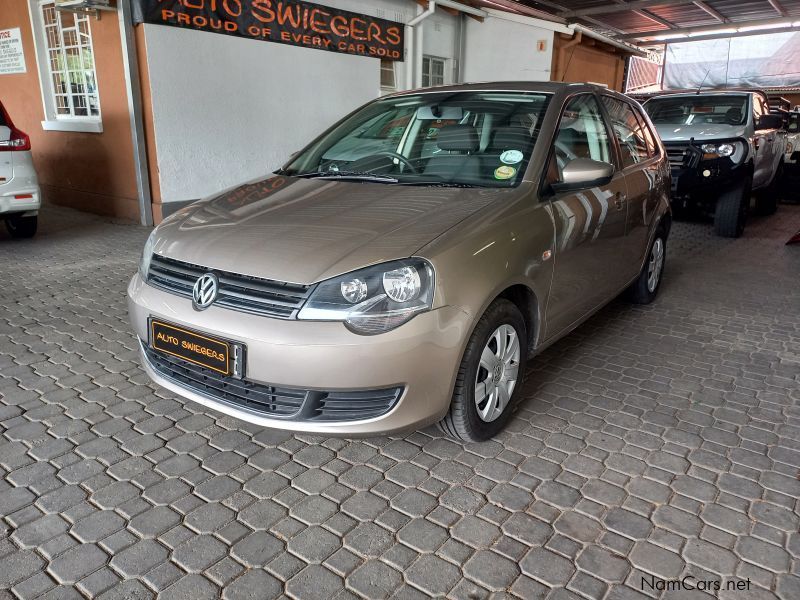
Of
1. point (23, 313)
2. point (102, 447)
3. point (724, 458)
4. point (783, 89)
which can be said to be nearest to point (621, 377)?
point (724, 458)

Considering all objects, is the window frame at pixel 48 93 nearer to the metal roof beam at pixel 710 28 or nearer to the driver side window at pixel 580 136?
the driver side window at pixel 580 136

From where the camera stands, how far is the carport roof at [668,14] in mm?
15969

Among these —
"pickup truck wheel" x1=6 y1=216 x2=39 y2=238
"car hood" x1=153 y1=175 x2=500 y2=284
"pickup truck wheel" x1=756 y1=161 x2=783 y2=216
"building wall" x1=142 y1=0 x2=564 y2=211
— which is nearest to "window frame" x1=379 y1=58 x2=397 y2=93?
"building wall" x1=142 y1=0 x2=564 y2=211

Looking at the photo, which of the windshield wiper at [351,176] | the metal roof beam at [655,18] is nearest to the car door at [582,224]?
the windshield wiper at [351,176]

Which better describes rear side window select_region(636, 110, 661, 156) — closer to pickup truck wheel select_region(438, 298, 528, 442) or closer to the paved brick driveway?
the paved brick driveway

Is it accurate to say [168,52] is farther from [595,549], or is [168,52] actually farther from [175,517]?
[595,549]

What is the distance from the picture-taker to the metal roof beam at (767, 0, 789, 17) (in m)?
16.0

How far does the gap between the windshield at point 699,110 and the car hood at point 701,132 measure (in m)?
0.17

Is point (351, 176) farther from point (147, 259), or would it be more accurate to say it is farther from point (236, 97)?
point (236, 97)

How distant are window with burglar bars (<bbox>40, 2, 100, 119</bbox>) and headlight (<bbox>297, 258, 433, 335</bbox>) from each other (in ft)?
23.6

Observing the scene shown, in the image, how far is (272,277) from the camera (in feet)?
7.64

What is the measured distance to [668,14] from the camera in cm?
1747

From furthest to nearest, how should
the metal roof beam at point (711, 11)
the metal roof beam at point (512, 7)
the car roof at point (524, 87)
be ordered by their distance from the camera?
the metal roof beam at point (711, 11) < the metal roof beam at point (512, 7) < the car roof at point (524, 87)

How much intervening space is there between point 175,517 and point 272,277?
968 millimetres
